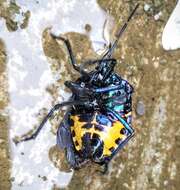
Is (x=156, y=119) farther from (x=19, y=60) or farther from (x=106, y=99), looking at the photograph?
(x=19, y=60)

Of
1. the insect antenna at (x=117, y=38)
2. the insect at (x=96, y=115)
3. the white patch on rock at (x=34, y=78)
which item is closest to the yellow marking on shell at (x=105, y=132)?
the insect at (x=96, y=115)

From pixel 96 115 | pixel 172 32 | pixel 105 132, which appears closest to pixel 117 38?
pixel 172 32

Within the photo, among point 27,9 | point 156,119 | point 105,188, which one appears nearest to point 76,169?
point 105,188

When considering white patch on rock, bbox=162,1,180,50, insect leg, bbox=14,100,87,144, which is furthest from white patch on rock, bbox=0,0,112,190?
white patch on rock, bbox=162,1,180,50

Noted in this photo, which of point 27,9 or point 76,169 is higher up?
point 27,9

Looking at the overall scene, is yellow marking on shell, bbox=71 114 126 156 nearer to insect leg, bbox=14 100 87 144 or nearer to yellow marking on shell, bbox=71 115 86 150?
yellow marking on shell, bbox=71 115 86 150

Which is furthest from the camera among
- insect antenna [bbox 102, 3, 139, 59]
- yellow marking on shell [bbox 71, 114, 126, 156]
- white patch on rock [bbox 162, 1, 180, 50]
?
white patch on rock [bbox 162, 1, 180, 50]

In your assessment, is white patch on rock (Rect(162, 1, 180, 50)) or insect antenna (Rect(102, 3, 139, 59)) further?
white patch on rock (Rect(162, 1, 180, 50))

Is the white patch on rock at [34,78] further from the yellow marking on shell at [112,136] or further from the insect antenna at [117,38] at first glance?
the yellow marking on shell at [112,136]
